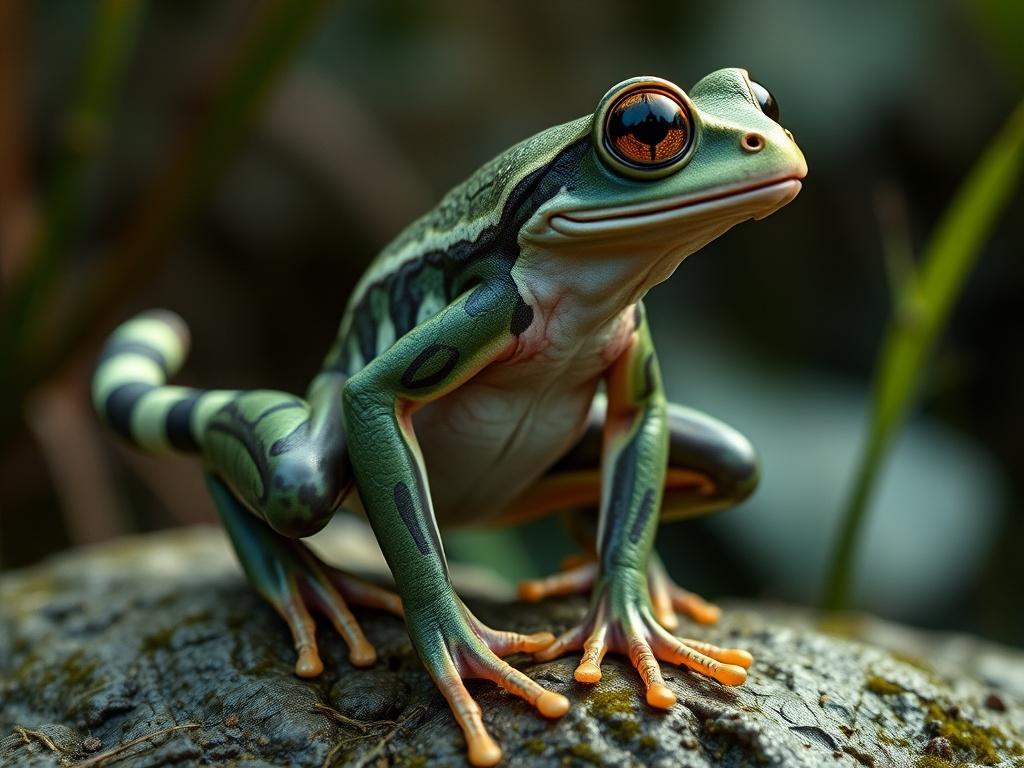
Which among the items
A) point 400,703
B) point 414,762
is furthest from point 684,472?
point 414,762

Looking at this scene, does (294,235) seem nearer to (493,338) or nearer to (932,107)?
(932,107)

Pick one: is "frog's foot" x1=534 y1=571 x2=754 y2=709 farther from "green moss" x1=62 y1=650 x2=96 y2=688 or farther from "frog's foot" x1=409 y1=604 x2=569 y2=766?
"green moss" x1=62 y1=650 x2=96 y2=688

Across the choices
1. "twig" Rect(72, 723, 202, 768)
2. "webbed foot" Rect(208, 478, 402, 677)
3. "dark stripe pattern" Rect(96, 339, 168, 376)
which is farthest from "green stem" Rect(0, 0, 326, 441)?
"twig" Rect(72, 723, 202, 768)

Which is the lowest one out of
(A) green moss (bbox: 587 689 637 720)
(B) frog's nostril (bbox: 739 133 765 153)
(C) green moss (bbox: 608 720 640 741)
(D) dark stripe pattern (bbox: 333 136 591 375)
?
(C) green moss (bbox: 608 720 640 741)

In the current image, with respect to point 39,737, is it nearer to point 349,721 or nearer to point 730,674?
point 349,721

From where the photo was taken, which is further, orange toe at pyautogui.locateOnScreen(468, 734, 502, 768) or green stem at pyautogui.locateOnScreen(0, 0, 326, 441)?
green stem at pyautogui.locateOnScreen(0, 0, 326, 441)

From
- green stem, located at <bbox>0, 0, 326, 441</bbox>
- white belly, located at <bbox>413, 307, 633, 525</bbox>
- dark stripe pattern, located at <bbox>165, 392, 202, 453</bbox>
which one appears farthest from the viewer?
green stem, located at <bbox>0, 0, 326, 441</bbox>

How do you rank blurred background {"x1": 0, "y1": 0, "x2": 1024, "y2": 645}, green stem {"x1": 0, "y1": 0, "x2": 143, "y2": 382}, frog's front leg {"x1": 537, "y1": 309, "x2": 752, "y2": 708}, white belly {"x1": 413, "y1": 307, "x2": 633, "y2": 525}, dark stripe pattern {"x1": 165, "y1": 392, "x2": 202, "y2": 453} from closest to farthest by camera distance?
frog's front leg {"x1": 537, "y1": 309, "x2": 752, "y2": 708} < white belly {"x1": 413, "y1": 307, "x2": 633, "y2": 525} < dark stripe pattern {"x1": 165, "y1": 392, "x2": 202, "y2": 453} < green stem {"x1": 0, "y1": 0, "x2": 143, "y2": 382} < blurred background {"x1": 0, "y1": 0, "x2": 1024, "y2": 645}
